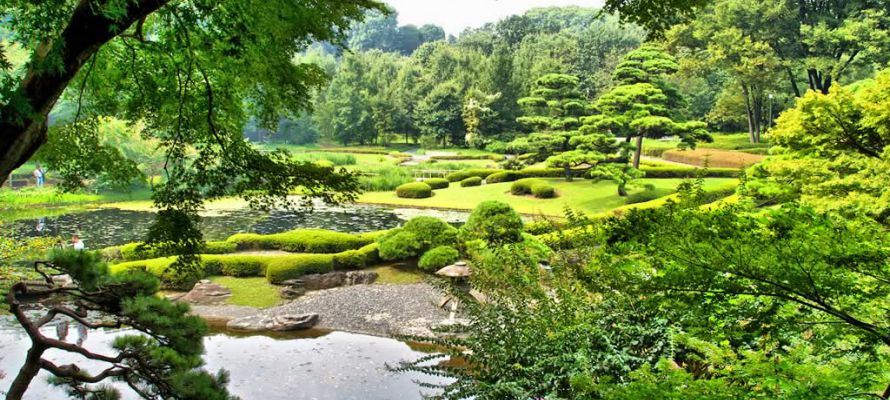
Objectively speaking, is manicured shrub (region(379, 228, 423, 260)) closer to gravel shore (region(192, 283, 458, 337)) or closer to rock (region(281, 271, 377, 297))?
rock (region(281, 271, 377, 297))

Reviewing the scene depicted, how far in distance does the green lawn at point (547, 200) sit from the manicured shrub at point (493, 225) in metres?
5.47

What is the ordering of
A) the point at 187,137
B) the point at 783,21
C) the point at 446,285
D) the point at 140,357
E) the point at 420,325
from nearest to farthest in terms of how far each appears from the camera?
the point at 140,357
the point at 446,285
the point at 187,137
the point at 420,325
the point at 783,21

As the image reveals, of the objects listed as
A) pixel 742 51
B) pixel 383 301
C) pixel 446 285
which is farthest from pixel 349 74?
pixel 446 285

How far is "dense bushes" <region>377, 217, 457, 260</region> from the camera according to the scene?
1210cm

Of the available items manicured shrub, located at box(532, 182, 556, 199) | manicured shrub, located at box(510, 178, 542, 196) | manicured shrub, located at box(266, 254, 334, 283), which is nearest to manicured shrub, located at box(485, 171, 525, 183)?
manicured shrub, located at box(510, 178, 542, 196)

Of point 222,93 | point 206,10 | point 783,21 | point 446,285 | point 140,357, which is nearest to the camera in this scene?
point 140,357

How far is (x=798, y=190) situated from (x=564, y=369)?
6.05 metres

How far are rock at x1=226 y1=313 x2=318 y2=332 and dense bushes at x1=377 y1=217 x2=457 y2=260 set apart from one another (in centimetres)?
288

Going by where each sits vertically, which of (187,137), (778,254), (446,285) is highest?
(187,137)

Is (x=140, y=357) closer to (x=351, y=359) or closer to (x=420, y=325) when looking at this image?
(x=351, y=359)

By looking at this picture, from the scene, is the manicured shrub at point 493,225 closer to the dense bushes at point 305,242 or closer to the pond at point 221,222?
the dense bushes at point 305,242

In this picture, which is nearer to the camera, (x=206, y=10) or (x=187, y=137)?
(x=206, y=10)

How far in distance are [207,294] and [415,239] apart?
169 inches

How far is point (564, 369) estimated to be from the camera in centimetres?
379
